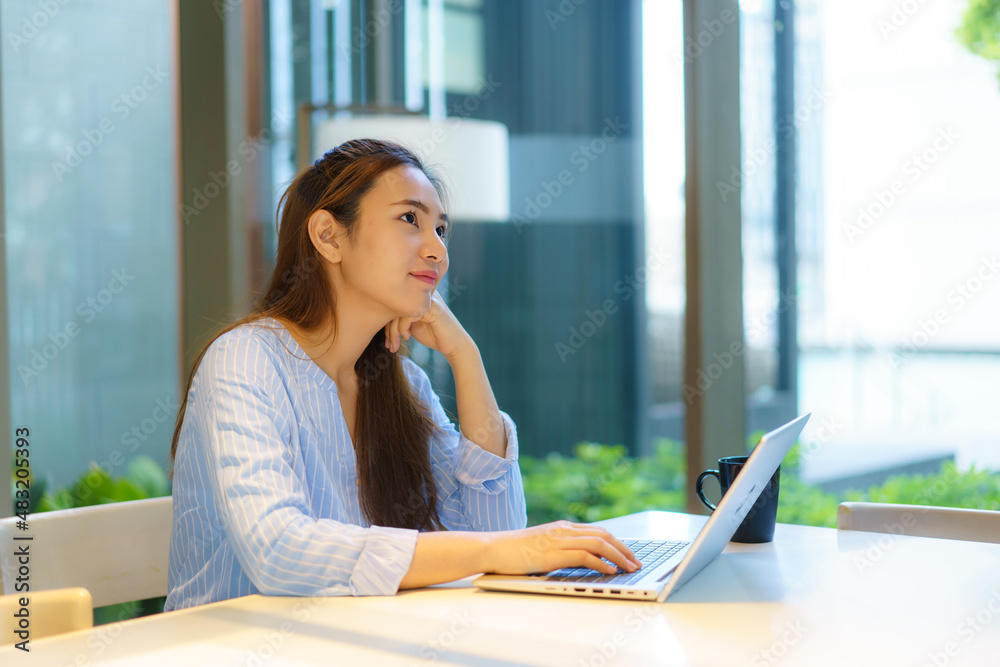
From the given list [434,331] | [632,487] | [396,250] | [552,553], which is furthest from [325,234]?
[632,487]

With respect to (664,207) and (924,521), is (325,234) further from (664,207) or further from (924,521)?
(664,207)

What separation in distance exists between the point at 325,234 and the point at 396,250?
0.47 ft

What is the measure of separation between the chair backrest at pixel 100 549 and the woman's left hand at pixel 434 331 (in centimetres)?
49

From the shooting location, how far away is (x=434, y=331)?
1662 millimetres

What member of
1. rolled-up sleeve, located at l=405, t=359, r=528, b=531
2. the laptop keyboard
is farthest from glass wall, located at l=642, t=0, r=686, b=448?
the laptop keyboard

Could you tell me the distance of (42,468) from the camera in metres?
2.63

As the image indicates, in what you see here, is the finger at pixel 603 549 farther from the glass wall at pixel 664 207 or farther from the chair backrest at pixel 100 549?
the glass wall at pixel 664 207

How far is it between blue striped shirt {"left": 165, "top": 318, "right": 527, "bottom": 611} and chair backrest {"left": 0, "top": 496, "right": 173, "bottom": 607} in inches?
3.0

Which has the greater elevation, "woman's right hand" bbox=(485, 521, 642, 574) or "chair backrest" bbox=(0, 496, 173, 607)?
"woman's right hand" bbox=(485, 521, 642, 574)

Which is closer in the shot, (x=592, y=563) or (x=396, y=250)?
(x=592, y=563)

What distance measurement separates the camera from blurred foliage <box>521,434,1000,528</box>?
242 cm

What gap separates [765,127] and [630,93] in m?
0.92

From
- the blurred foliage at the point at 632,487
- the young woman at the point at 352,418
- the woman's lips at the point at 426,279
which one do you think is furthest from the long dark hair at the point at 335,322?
the blurred foliage at the point at 632,487

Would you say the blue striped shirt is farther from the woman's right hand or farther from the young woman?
the woman's right hand
